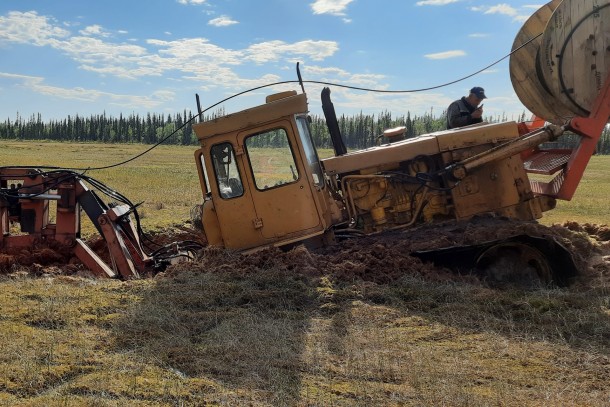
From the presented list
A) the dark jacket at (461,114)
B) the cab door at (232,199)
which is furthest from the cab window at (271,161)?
the dark jacket at (461,114)

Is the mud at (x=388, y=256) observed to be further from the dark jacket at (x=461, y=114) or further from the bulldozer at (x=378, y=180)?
the dark jacket at (x=461, y=114)

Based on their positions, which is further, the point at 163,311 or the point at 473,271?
the point at 473,271

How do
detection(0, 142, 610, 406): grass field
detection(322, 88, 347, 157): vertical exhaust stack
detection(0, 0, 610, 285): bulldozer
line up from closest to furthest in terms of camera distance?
1. detection(0, 142, 610, 406): grass field
2. detection(0, 0, 610, 285): bulldozer
3. detection(322, 88, 347, 157): vertical exhaust stack

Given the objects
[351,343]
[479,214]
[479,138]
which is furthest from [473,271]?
[351,343]

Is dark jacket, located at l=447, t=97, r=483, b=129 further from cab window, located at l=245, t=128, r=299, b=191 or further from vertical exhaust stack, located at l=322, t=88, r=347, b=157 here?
cab window, located at l=245, t=128, r=299, b=191

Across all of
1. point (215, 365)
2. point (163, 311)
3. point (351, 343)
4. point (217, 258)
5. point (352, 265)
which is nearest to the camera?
point (215, 365)

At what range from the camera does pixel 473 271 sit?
786 centimetres

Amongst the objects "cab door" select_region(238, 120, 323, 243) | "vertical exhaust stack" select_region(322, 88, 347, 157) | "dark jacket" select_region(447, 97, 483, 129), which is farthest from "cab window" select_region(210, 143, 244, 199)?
"dark jacket" select_region(447, 97, 483, 129)

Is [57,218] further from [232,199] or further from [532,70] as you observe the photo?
[532,70]

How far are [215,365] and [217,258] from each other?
3.12m

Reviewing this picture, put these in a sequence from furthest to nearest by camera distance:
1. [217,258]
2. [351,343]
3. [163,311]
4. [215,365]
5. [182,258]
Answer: [182,258], [217,258], [163,311], [351,343], [215,365]

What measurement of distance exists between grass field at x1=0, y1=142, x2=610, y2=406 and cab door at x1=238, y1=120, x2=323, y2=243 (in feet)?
1.63

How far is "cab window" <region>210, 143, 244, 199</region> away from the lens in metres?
8.17

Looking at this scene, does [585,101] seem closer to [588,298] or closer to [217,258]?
[588,298]
